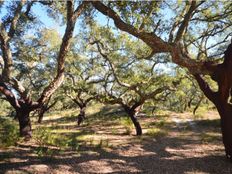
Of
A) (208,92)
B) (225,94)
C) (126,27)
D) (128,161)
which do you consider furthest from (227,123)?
(126,27)

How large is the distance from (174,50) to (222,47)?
36.0 feet

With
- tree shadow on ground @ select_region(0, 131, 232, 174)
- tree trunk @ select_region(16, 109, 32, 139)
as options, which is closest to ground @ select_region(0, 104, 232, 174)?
tree shadow on ground @ select_region(0, 131, 232, 174)

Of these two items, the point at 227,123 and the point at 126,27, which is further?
the point at 227,123

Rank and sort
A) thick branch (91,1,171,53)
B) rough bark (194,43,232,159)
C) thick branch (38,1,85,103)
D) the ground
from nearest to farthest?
thick branch (91,1,171,53) < rough bark (194,43,232,159) < the ground < thick branch (38,1,85,103)

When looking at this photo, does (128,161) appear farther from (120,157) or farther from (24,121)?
(24,121)

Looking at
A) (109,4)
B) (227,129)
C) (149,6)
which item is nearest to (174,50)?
(149,6)

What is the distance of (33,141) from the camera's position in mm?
14055

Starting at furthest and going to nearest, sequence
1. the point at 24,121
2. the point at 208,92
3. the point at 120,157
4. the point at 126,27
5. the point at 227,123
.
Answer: the point at 24,121 < the point at 120,157 < the point at 208,92 < the point at 227,123 < the point at 126,27

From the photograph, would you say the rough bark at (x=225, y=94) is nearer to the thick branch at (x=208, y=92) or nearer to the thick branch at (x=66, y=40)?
the thick branch at (x=208, y=92)

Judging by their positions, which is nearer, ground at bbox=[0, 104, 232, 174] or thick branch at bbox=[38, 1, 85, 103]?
ground at bbox=[0, 104, 232, 174]

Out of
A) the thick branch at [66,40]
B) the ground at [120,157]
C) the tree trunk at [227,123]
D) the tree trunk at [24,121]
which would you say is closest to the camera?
the ground at [120,157]

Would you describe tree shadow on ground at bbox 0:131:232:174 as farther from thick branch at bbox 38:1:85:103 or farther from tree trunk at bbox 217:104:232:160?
thick branch at bbox 38:1:85:103

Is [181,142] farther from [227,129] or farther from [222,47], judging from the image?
[222,47]

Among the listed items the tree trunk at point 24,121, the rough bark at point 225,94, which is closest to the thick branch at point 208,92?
the rough bark at point 225,94
